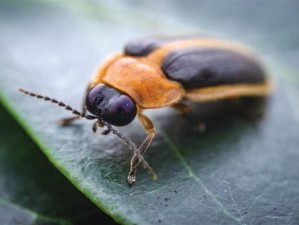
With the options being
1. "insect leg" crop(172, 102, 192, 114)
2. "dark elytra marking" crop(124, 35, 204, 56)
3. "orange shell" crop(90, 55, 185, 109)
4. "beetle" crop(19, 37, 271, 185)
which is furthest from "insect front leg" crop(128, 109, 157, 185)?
"dark elytra marking" crop(124, 35, 204, 56)

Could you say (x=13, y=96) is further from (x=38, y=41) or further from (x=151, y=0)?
(x=151, y=0)

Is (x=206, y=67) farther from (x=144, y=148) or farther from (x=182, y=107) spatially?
(x=144, y=148)

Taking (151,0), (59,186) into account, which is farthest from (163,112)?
(151,0)

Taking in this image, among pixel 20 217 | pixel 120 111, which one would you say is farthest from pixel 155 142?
pixel 20 217

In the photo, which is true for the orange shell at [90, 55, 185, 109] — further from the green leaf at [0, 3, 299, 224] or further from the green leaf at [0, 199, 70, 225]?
the green leaf at [0, 199, 70, 225]

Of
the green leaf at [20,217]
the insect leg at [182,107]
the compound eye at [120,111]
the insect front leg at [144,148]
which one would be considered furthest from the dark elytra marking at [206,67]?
the green leaf at [20,217]

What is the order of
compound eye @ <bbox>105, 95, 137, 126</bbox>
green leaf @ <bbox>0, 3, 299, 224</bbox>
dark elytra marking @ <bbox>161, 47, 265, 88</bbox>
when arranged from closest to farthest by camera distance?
green leaf @ <bbox>0, 3, 299, 224</bbox>
compound eye @ <bbox>105, 95, 137, 126</bbox>
dark elytra marking @ <bbox>161, 47, 265, 88</bbox>

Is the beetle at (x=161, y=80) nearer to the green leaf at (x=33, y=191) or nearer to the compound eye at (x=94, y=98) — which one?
the compound eye at (x=94, y=98)
